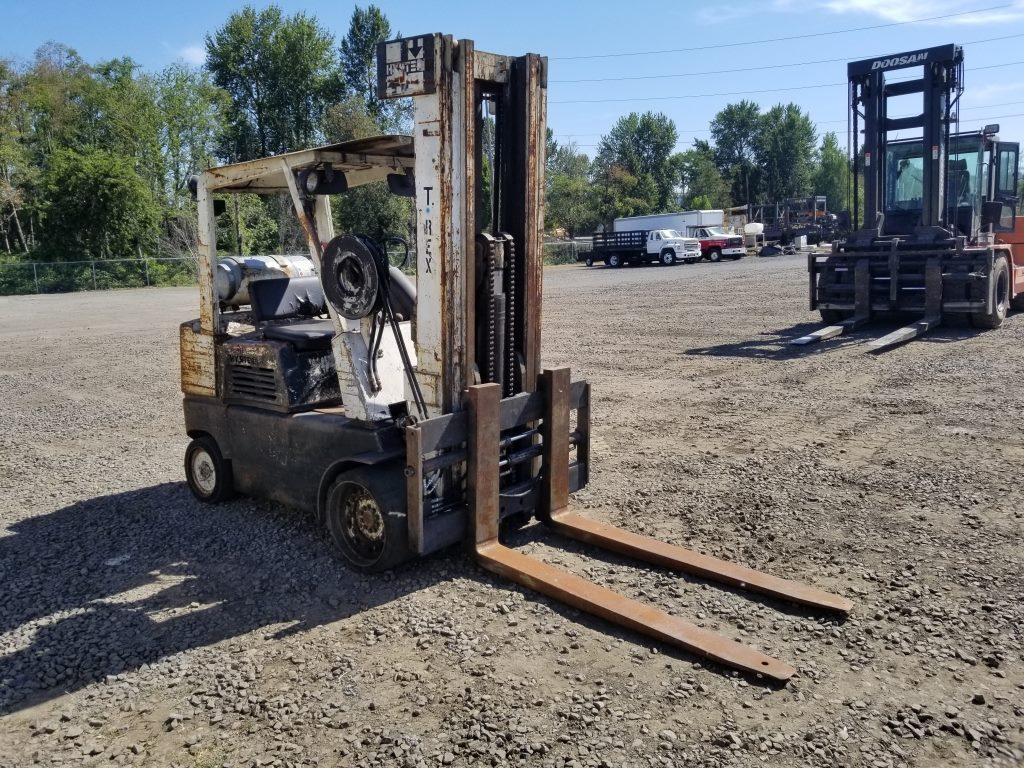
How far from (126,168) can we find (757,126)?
86895 millimetres

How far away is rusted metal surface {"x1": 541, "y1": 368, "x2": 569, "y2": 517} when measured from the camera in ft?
18.2

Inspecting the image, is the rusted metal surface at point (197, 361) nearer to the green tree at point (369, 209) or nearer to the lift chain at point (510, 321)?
the lift chain at point (510, 321)

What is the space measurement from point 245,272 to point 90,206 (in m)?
41.6

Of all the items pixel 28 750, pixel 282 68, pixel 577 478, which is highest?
pixel 282 68

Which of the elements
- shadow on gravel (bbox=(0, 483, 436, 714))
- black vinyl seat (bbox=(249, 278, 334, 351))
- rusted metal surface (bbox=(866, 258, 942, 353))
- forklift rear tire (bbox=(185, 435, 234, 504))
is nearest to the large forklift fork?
shadow on gravel (bbox=(0, 483, 436, 714))

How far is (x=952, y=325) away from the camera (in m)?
15.7

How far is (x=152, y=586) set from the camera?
A: 521cm

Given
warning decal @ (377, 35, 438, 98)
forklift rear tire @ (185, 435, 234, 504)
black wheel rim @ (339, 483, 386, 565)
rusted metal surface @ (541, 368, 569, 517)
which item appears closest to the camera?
warning decal @ (377, 35, 438, 98)

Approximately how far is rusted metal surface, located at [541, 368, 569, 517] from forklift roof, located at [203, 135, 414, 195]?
1.70m

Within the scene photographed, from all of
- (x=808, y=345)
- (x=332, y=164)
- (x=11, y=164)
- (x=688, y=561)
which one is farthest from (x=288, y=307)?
(x=11, y=164)

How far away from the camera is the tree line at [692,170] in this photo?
256 ft

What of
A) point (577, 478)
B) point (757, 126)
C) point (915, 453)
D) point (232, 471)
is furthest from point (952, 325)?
point (757, 126)

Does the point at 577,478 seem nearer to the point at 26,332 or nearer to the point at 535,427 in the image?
the point at 535,427

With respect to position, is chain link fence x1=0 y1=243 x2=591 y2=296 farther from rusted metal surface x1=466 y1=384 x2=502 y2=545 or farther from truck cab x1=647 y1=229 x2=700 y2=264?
rusted metal surface x1=466 y1=384 x2=502 y2=545
